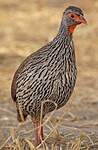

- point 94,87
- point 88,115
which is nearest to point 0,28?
point 94,87

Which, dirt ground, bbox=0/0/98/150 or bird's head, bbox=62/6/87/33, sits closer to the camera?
bird's head, bbox=62/6/87/33

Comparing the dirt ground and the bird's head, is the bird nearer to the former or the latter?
the bird's head

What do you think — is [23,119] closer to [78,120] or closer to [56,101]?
[56,101]

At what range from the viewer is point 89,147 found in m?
6.48

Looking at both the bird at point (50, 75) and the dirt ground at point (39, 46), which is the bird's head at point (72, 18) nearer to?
the bird at point (50, 75)

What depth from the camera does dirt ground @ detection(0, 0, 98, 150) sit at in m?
6.85

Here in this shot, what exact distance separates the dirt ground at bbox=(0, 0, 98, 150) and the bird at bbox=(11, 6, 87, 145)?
0.60ft

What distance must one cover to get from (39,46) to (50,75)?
209 inches

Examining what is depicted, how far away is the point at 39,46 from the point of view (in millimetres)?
11570

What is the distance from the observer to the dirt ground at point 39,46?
6848mm

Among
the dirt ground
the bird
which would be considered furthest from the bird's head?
the dirt ground

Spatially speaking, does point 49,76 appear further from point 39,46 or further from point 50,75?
point 39,46

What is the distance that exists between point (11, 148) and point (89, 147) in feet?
2.33

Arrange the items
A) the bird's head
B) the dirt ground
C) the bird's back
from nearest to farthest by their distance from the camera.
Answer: the bird's back → the bird's head → the dirt ground
